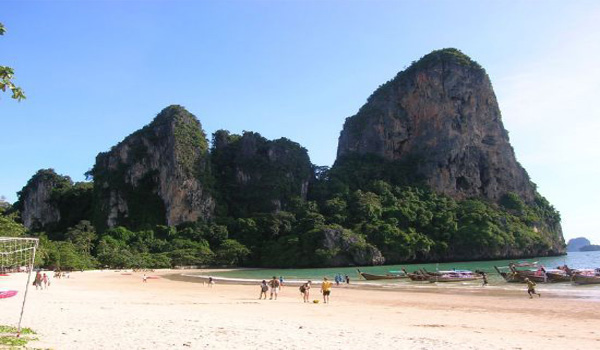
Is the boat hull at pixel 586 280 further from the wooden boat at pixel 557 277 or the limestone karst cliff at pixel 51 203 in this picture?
the limestone karst cliff at pixel 51 203

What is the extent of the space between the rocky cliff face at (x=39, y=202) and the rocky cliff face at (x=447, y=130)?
228ft

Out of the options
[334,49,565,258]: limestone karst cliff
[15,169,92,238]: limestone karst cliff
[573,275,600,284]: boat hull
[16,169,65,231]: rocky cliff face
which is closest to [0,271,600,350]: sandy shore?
[573,275,600,284]: boat hull

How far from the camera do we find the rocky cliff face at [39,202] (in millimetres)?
102938

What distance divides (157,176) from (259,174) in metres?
21.4

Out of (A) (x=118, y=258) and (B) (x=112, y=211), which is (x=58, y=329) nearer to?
(A) (x=118, y=258)

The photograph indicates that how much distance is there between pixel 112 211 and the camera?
93500 millimetres

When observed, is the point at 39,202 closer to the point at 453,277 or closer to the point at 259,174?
the point at 259,174

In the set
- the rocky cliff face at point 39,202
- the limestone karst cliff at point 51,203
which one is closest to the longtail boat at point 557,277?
the limestone karst cliff at point 51,203

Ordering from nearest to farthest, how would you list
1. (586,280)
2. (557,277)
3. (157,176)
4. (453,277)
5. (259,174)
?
1. (586,280)
2. (557,277)
3. (453,277)
4. (157,176)
5. (259,174)

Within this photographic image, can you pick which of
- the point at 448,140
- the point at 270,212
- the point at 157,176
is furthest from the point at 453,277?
the point at 157,176

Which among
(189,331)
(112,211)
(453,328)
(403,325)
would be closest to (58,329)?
(189,331)

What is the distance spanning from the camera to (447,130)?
337 feet

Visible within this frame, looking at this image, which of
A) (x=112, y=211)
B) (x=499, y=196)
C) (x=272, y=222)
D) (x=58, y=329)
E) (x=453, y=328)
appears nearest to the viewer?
(x=58, y=329)

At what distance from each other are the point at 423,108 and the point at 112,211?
240 feet
